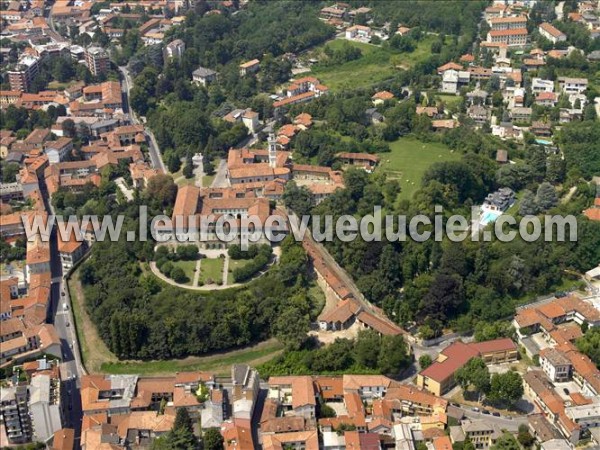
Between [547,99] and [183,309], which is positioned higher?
[547,99]

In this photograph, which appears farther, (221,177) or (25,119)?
(25,119)

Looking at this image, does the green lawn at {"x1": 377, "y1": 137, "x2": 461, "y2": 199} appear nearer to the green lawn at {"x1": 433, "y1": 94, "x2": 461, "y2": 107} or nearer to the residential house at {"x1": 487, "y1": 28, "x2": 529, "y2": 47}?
the green lawn at {"x1": 433, "y1": 94, "x2": 461, "y2": 107}

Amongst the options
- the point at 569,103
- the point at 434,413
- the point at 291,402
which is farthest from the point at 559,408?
the point at 569,103

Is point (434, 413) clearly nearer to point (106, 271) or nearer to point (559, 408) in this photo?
point (559, 408)

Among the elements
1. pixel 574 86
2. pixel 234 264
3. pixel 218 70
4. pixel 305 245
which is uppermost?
pixel 574 86

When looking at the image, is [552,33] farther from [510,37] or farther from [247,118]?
[247,118]

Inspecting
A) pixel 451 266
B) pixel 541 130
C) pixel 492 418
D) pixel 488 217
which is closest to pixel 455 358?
pixel 492 418

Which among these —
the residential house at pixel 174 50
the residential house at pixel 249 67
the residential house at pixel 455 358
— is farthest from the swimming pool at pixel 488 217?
the residential house at pixel 174 50
